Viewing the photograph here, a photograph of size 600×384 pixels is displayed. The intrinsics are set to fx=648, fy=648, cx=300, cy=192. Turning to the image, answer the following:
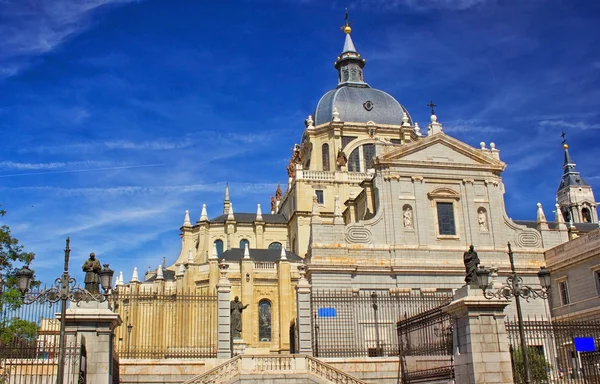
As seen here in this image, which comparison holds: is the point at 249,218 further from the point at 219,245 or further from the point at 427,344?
the point at 427,344

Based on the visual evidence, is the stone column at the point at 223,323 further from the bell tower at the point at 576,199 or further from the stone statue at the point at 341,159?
Answer: the bell tower at the point at 576,199

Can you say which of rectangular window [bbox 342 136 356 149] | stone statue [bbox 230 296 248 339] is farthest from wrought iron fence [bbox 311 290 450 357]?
rectangular window [bbox 342 136 356 149]

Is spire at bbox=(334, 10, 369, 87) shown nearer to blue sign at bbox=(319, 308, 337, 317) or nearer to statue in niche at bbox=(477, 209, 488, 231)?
statue in niche at bbox=(477, 209, 488, 231)

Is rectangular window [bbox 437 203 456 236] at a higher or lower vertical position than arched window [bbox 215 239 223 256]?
lower

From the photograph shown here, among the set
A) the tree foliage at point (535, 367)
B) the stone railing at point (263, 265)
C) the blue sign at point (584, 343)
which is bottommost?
the tree foliage at point (535, 367)

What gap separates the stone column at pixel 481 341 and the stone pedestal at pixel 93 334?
9.29 meters

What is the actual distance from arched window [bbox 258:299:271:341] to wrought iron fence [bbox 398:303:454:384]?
68.2ft

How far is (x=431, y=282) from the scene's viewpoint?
126ft

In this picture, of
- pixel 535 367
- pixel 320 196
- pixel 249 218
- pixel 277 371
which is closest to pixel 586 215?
pixel 320 196

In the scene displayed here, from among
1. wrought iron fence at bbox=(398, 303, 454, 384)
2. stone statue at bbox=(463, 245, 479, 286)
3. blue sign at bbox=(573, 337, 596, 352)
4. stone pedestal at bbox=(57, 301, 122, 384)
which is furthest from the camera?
wrought iron fence at bbox=(398, 303, 454, 384)

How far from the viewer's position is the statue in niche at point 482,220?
40.7 meters

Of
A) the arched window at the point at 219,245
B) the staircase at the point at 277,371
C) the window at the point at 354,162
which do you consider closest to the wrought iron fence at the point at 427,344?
the staircase at the point at 277,371

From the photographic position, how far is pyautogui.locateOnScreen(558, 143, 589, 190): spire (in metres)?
82.6

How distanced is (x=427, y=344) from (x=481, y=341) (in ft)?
11.4
